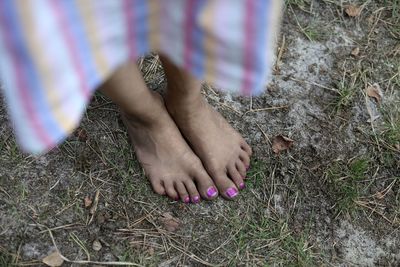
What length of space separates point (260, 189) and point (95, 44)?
34.7 inches

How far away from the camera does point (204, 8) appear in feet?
2.53

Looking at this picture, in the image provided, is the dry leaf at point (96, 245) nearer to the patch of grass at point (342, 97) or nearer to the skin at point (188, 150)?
the skin at point (188, 150)

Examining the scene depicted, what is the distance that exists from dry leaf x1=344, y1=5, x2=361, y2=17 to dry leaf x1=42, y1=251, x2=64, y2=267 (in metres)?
1.21

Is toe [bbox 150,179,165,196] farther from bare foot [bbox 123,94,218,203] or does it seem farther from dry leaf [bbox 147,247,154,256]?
dry leaf [bbox 147,247,154,256]

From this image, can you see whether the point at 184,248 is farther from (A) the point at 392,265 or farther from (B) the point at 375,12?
(B) the point at 375,12

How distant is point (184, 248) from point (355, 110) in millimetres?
688

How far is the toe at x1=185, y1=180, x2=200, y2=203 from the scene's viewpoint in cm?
150

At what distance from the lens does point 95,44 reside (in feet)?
2.56

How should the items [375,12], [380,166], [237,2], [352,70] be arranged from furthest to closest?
[375,12] → [352,70] → [380,166] → [237,2]

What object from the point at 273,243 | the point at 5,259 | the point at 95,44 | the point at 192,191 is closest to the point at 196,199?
the point at 192,191

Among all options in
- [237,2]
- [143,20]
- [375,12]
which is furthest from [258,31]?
[375,12]

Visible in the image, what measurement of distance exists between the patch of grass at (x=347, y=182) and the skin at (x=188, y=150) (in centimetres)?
25

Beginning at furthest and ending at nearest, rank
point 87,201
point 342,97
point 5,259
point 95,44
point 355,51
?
point 355,51, point 342,97, point 87,201, point 5,259, point 95,44

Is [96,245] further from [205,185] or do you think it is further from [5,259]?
[205,185]
